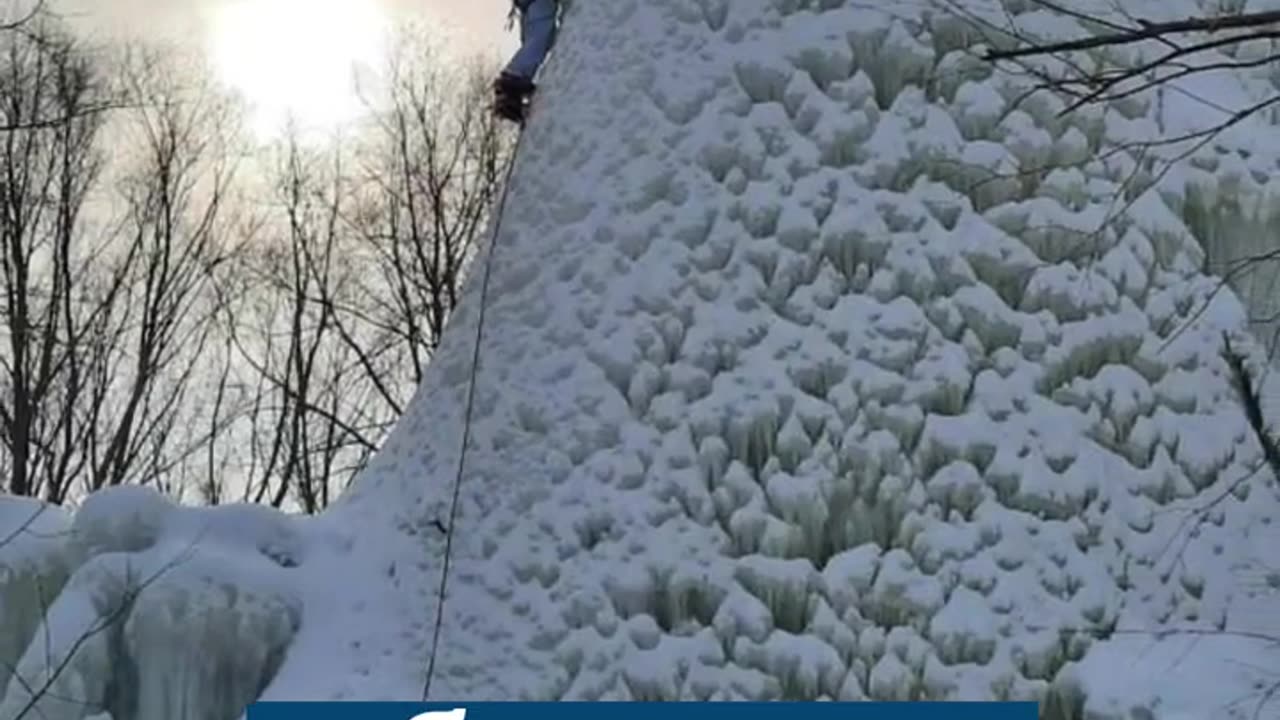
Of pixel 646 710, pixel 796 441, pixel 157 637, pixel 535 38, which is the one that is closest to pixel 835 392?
pixel 796 441

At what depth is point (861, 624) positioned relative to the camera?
4.98 meters

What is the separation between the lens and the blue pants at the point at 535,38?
24.1ft

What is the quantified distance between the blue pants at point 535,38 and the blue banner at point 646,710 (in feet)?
10.1

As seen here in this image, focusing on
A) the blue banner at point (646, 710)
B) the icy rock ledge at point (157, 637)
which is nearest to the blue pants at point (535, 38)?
the icy rock ledge at point (157, 637)

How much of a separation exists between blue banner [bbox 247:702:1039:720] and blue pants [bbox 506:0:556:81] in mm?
3090

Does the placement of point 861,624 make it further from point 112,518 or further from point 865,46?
point 112,518

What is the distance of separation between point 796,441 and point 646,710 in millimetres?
946

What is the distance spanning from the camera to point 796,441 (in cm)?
528

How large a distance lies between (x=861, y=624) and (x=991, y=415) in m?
0.81

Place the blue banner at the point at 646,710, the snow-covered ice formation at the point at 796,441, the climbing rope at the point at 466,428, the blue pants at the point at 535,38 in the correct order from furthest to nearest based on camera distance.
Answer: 1. the blue pants at the point at 535,38
2. the climbing rope at the point at 466,428
3. the snow-covered ice formation at the point at 796,441
4. the blue banner at the point at 646,710

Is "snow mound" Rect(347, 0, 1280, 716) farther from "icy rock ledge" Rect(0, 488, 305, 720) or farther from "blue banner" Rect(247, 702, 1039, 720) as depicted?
"icy rock ledge" Rect(0, 488, 305, 720)

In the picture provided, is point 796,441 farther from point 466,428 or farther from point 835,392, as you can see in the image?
point 466,428

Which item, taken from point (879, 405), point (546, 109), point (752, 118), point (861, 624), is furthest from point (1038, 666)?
point (546, 109)

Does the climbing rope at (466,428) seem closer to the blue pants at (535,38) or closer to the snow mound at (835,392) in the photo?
the snow mound at (835,392)
